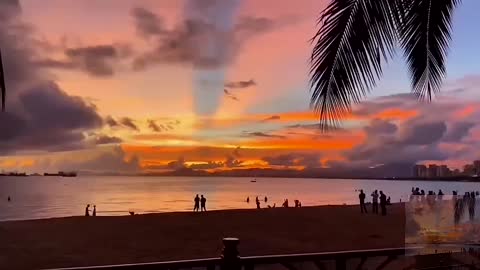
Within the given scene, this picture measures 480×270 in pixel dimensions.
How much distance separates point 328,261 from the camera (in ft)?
19.7

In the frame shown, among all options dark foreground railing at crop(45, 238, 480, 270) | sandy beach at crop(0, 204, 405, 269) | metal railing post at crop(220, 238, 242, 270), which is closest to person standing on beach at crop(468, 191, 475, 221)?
dark foreground railing at crop(45, 238, 480, 270)

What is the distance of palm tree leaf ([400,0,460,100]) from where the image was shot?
5609 mm

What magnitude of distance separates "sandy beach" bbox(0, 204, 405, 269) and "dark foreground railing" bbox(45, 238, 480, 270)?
14.3 metres

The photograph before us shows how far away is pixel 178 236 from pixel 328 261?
2217cm

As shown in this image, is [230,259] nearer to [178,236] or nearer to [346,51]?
[346,51]

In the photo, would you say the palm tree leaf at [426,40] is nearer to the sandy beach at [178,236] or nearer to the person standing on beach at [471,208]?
the person standing on beach at [471,208]

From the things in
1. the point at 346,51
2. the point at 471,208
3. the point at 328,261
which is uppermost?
the point at 346,51

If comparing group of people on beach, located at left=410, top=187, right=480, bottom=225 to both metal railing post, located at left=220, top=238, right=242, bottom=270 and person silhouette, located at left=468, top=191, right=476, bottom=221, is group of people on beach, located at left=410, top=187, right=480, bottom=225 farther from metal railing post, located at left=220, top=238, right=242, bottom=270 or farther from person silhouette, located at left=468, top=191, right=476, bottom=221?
metal railing post, located at left=220, top=238, right=242, bottom=270

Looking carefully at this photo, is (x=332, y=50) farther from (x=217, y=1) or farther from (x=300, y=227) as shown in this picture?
(x=300, y=227)

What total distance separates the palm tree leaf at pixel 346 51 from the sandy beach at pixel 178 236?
51.3ft

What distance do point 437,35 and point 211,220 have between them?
30068 millimetres

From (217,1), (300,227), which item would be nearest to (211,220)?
(300,227)

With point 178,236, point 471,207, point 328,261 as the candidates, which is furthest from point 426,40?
point 178,236

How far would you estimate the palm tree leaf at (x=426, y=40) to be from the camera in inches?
221
